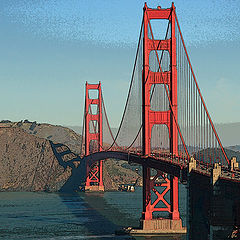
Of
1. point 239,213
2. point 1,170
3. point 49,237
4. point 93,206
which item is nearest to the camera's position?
point 239,213

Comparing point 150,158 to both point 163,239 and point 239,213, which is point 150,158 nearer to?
point 163,239

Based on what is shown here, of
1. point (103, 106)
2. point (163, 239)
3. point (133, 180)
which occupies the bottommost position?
point (163, 239)

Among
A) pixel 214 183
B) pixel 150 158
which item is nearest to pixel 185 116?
pixel 150 158

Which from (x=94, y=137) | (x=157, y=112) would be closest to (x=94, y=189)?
(x=94, y=137)

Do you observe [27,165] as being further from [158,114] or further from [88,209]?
[158,114]

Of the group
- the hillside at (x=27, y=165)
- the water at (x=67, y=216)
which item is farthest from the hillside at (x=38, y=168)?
the water at (x=67, y=216)
